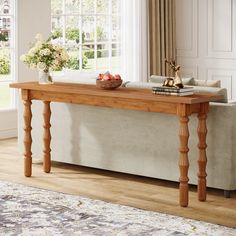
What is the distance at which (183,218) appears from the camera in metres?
4.92

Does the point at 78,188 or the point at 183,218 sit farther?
the point at 78,188

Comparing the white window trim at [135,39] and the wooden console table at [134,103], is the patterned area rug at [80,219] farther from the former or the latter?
the white window trim at [135,39]

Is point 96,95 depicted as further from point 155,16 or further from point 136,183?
point 155,16

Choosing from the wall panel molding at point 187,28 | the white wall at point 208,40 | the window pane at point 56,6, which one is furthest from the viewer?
the wall panel molding at point 187,28

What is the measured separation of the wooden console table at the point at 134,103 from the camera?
522cm

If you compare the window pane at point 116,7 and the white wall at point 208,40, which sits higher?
the window pane at point 116,7

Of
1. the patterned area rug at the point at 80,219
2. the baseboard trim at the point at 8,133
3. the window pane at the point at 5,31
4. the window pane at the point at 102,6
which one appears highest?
the window pane at the point at 102,6

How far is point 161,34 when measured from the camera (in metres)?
9.67

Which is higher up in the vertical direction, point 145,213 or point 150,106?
point 150,106

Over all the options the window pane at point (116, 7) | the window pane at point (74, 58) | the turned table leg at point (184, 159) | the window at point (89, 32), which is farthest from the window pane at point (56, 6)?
the turned table leg at point (184, 159)

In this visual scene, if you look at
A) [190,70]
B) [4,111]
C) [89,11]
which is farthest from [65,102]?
[190,70]

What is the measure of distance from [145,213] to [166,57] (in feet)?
16.5

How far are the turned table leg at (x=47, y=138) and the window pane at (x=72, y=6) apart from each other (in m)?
2.91

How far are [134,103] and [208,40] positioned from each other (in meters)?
4.45
